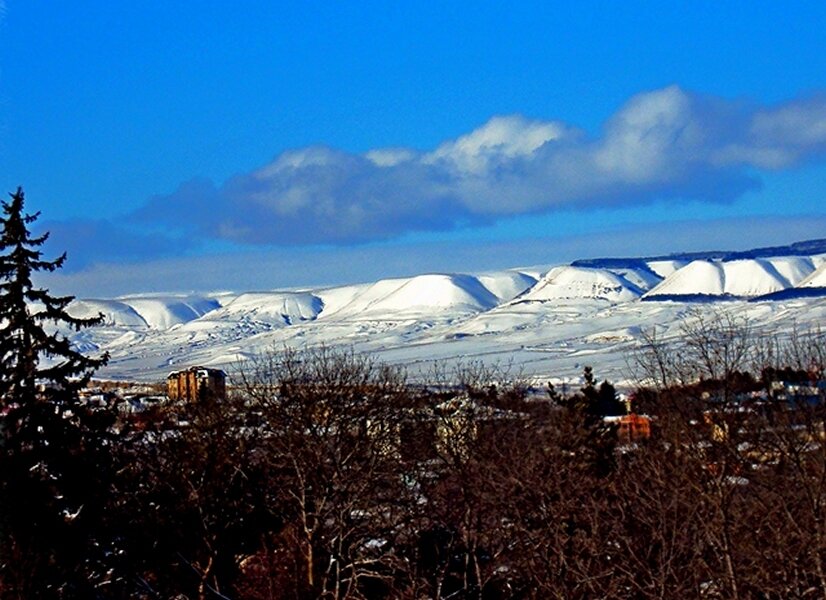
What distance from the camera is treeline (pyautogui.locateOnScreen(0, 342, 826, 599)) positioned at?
1412 centimetres

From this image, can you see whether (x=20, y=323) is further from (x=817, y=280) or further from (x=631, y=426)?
(x=817, y=280)

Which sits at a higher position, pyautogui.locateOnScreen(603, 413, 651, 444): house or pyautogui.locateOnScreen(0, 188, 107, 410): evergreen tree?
pyautogui.locateOnScreen(0, 188, 107, 410): evergreen tree

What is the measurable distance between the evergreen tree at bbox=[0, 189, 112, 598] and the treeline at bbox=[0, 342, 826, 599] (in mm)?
57

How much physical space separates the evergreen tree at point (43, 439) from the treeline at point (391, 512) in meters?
0.06

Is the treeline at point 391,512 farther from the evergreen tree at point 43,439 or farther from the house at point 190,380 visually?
the house at point 190,380

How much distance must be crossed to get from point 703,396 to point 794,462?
4.42 meters

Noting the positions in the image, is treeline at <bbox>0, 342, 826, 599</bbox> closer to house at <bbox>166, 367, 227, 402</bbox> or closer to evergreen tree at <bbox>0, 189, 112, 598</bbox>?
evergreen tree at <bbox>0, 189, 112, 598</bbox>

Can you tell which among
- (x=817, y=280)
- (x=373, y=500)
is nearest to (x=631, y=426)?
(x=373, y=500)

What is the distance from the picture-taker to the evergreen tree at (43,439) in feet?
57.7

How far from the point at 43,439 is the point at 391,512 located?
5.87 metres

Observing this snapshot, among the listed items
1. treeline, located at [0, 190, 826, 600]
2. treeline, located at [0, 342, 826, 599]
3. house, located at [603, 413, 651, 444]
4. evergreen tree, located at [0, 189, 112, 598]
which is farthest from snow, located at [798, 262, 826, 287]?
evergreen tree, located at [0, 189, 112, 598]

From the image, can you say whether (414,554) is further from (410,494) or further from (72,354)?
(72,354)

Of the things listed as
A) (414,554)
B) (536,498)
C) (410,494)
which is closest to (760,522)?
(536,498)

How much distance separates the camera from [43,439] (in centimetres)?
1922
